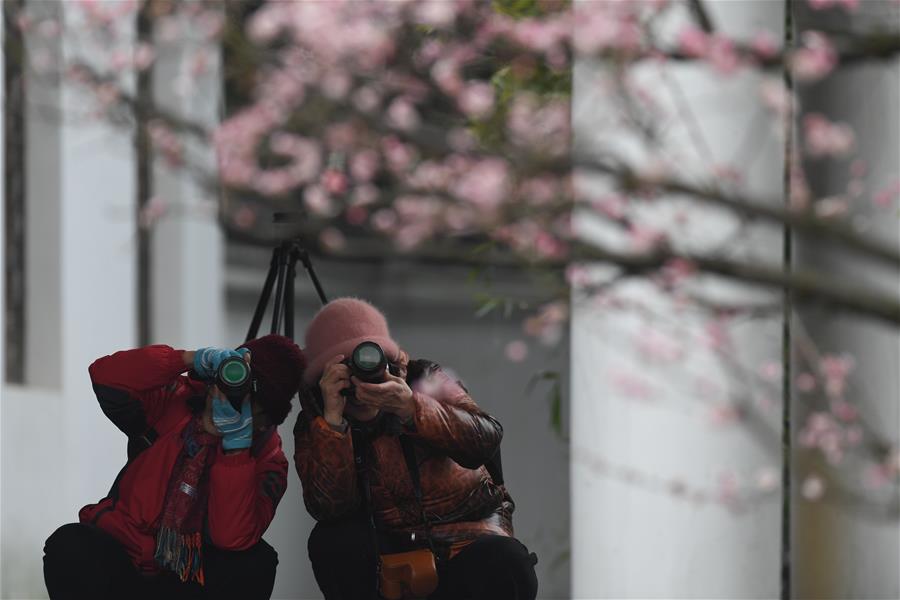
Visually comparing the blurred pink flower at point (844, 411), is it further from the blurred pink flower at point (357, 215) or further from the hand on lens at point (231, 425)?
the blurred pink flower at point (357, 215)

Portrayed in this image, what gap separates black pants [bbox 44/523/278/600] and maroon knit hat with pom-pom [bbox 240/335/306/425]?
21 centimetres

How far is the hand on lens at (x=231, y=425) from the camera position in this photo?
1.73 meters

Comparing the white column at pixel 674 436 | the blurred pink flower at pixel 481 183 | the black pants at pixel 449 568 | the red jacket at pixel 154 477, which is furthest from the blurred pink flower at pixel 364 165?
the black pants at pixel 449 568

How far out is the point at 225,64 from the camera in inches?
125

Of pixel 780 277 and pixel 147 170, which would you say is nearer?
pixel 780 277

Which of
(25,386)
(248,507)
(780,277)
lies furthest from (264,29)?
(780,277)

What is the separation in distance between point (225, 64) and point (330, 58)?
16.6 inches

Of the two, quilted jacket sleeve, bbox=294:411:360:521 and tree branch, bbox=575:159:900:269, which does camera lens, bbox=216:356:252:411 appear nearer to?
quilted jacket sleeve, bbox=294:411:360:521

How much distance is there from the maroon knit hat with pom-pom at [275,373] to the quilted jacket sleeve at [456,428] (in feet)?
0.61

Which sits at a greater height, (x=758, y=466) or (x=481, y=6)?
(x=481, y=6)

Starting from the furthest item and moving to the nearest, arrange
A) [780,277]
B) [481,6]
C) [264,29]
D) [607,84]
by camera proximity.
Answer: [264,29] → [481,6] → [607,84] → [780,277]

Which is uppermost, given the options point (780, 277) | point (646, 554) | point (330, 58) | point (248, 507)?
point (330, 58)

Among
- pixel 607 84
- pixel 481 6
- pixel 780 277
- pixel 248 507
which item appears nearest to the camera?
pixel 780 277

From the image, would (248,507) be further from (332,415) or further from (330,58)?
(330,58)
